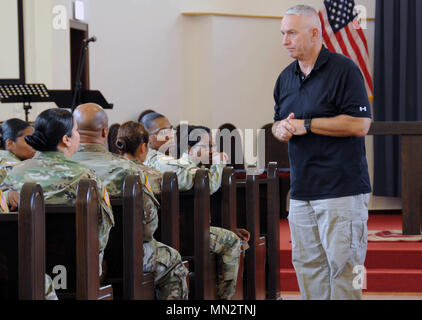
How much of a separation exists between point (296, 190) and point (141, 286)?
2.39ft

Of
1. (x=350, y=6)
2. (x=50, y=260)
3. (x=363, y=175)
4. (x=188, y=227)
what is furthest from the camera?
(x=350, y=6)

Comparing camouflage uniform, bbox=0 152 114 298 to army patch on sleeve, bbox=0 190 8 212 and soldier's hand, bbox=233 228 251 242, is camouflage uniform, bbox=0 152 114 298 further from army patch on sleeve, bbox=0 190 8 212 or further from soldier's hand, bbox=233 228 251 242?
soldier's hand, bbox=233 228 251 242

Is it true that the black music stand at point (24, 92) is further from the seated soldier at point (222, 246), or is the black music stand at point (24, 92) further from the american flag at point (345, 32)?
the american flag at point (345, 32)

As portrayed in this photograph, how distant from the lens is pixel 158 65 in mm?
8031

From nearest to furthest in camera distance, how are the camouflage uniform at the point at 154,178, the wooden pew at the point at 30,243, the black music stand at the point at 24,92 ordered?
1. the wooden pew at the point at 30,243
2. the camouflage uniform at the point at 154,178
3. the black music stand at the point at 24,92

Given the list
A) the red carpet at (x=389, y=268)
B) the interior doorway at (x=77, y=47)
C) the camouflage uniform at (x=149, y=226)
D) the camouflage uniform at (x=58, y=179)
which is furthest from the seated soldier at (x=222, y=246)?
the interior doorway at (x=77, y=47)

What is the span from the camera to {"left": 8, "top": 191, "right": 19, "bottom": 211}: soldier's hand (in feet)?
8.75

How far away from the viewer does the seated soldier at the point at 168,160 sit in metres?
3.62

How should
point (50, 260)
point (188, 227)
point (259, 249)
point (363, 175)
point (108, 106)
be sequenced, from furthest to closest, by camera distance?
1. point (108, 106)
2. point (259, 249)
3. point (188, 227)
4. point (363, 175)
5. point (50, 260)

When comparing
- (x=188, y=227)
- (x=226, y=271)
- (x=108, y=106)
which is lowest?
(x=226, y=271)

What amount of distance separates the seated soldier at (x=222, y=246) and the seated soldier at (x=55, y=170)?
838 millimetres

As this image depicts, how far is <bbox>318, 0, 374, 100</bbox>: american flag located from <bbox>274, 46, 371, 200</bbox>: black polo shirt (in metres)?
5.27
